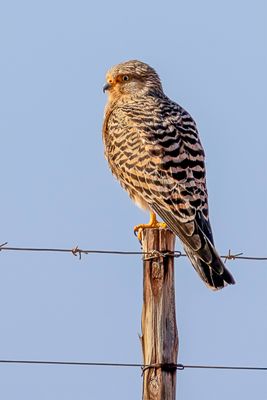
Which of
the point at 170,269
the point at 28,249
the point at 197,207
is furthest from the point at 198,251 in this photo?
the point at 28,249

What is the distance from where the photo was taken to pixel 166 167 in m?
8.84

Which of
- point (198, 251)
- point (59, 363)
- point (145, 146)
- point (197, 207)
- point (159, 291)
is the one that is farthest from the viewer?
point (145, 146)

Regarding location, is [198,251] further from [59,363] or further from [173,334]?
[59,363]

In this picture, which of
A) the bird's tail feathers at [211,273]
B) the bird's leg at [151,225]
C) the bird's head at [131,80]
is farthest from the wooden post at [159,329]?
the bird's head at [131,80]

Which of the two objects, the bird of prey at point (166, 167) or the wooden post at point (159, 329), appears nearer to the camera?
the wooden post at point (159, 329)

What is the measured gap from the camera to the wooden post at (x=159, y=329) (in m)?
6.68

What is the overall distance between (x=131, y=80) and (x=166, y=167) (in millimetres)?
2382

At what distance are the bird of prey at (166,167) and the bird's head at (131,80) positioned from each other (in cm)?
22

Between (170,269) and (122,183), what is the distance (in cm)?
284

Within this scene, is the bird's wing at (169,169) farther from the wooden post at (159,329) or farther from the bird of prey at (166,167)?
the wooden post at (159,329)

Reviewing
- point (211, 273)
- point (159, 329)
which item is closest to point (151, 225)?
point (211, 273)

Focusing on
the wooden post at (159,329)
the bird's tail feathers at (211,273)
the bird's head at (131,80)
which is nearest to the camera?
the wooden post at (159,329)

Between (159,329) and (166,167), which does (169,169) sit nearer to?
(166,167)

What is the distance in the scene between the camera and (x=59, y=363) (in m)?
6.30
